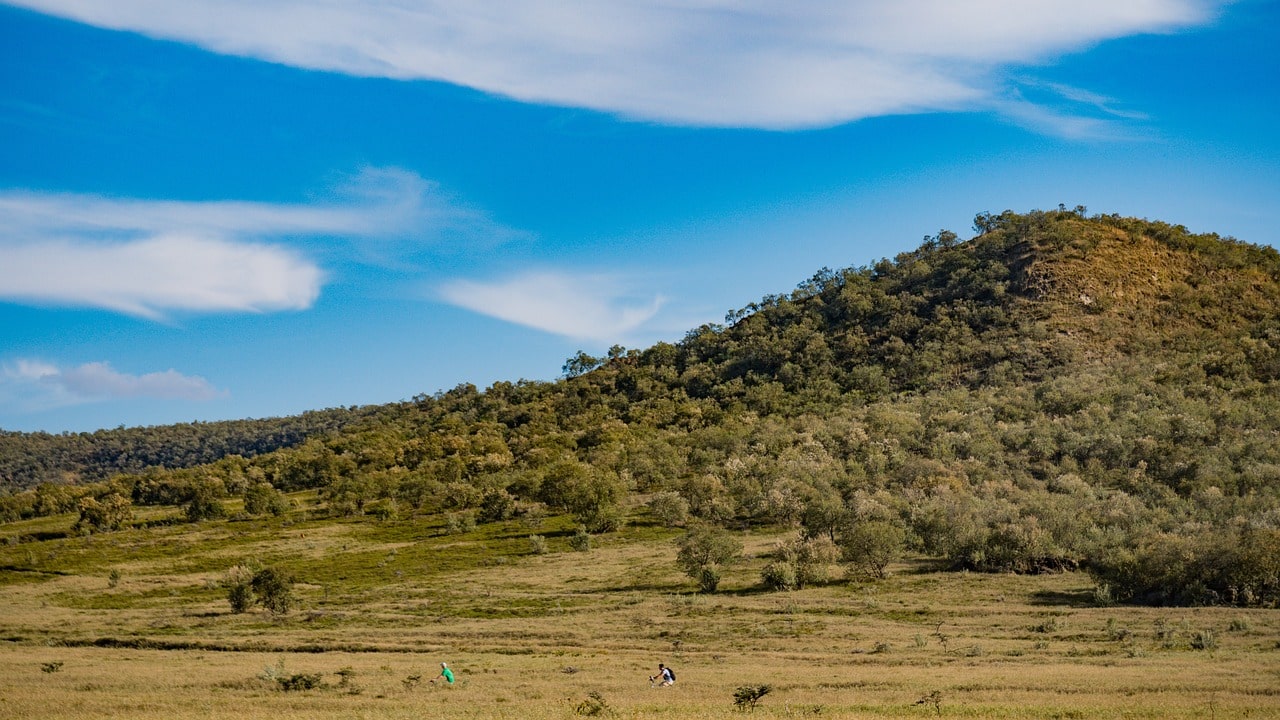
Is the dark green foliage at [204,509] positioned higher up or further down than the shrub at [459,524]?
higher up

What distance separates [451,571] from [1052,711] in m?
61.2

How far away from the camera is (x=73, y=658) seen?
4675cm

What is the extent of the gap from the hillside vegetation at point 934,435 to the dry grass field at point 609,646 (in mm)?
7157

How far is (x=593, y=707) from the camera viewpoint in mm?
29234

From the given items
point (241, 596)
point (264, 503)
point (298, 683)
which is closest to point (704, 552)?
point (241, 596)

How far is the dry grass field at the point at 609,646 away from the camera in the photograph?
1206 inches

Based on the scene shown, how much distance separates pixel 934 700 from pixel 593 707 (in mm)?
11823

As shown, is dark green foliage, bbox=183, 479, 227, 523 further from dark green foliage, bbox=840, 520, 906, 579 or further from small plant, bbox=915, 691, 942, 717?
small plant, bbox=915, 691, 942, 717

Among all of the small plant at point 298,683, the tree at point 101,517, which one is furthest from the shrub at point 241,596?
the tree at point 101,517

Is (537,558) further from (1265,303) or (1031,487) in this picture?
(1265,303)

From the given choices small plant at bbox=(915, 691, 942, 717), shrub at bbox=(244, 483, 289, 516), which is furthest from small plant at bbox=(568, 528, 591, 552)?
small plant at bbox=(915, 691, 942, 717)

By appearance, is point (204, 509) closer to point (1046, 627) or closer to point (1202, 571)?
point (1046, 627)

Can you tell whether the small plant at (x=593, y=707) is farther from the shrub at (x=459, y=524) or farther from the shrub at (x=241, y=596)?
the shrub at (x=459, y=524)

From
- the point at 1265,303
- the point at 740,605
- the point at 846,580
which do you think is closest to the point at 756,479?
the point at 846,580
